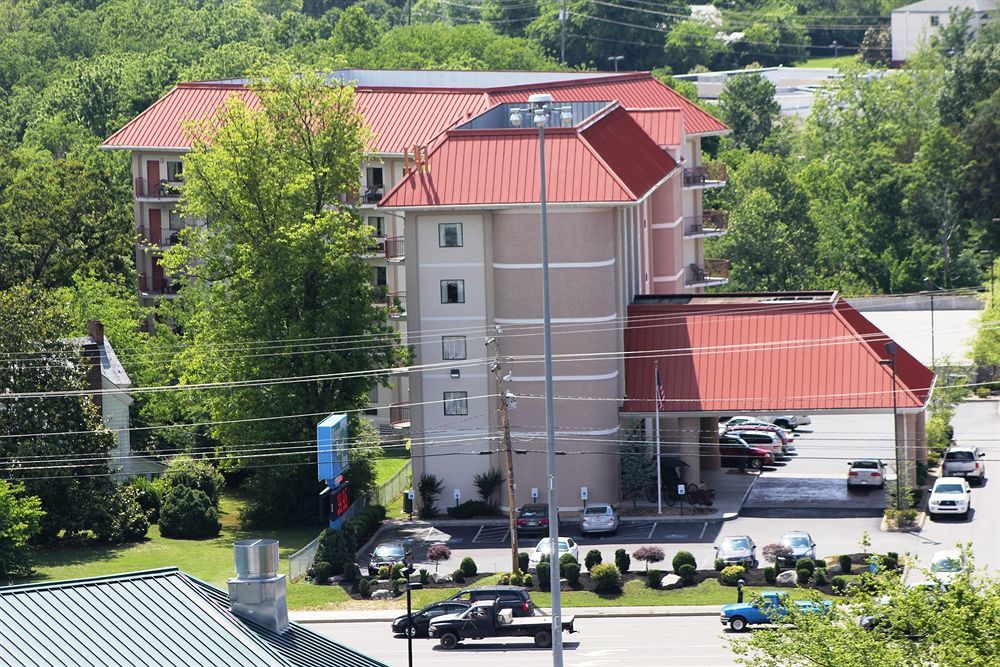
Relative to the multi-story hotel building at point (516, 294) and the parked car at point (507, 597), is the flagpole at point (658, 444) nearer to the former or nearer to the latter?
the multi-story hotel building at point (516, 294)

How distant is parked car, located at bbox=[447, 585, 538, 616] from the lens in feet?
181

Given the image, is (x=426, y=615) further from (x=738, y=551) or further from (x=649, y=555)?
(x=738, y=551)

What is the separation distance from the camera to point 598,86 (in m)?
101

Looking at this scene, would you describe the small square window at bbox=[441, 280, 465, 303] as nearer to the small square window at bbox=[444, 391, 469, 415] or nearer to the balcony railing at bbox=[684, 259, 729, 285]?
the small square window at bbox=[444, 391, 469, 415]

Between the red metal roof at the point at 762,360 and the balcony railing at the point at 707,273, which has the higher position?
the balcony railing at the point at 707,273

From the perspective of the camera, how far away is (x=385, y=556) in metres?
64.2

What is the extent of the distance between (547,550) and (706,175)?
3750cm

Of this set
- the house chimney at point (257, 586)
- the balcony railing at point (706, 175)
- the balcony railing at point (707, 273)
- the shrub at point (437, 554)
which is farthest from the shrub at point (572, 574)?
the balcony railing at point (706, 175)

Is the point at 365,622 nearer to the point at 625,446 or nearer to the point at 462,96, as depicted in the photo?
the point at 625,446

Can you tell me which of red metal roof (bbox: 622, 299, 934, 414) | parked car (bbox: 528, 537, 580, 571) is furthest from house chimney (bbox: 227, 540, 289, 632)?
red metal roof (bbox: 622, 299, 934, 414)

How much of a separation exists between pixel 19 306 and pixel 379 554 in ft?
59.0

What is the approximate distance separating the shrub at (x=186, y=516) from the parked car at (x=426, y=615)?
669 inches

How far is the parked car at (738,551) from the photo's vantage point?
61.5m

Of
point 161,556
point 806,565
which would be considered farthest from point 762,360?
point 161,556
